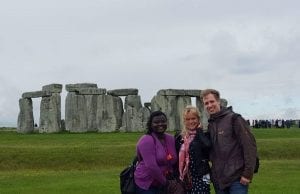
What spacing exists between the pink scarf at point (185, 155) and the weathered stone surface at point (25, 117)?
1290 inches

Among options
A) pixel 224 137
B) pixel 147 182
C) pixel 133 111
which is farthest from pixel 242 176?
pixel 133 111

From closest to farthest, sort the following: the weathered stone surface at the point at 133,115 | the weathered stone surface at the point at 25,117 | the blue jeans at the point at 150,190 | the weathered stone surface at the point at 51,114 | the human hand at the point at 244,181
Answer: the human hand at the point at 244,181 < the blue jeans at the point at 150,190 < the weathered stone surface at the point at 51,114 < the weathered stone surface at the point at 133,115 < the weathered stone surface at the point at 25,117

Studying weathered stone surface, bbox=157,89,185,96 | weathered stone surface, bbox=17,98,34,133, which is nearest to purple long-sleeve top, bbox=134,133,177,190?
weathered stone surface, bbox=157,89,185,96

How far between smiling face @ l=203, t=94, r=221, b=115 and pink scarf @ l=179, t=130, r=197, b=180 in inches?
14.5

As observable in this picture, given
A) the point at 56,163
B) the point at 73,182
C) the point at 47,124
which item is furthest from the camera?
the point at 47,124

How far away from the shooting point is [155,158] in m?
8.05

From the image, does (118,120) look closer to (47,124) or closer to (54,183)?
(47,124)

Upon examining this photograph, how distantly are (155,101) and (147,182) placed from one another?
1266 inches

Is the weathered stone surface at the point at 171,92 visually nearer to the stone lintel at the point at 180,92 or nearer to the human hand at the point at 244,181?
the stone lintel at the point at 180,92

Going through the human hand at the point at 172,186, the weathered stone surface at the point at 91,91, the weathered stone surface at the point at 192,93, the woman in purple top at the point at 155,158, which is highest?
the weathered stone surface at the point at 91,91

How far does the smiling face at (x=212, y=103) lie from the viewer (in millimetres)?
7910

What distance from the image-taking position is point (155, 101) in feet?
132

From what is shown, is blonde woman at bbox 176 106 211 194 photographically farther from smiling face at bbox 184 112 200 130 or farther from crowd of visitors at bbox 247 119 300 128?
crowd of visitors at bbox 247 119 300 128

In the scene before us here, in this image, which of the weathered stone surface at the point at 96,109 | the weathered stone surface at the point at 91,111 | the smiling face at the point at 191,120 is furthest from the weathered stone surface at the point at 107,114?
the smiling face at the point at 191,120
